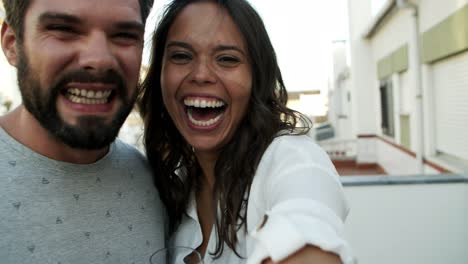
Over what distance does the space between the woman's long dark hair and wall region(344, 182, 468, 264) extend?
1.99 meters

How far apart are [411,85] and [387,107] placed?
290 centimetres

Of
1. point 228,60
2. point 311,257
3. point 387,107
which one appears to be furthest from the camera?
point 387,107

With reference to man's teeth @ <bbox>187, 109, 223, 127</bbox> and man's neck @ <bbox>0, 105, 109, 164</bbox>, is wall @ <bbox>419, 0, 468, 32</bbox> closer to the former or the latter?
man's teeth @ <bbox>187, 109, 223, 127</bbox>

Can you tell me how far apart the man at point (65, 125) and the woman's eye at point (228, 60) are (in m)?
0.31

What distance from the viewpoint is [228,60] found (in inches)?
61.1

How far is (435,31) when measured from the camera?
18.4ft

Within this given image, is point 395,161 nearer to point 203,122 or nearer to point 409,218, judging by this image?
point 409,218

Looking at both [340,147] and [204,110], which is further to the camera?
[340,147]

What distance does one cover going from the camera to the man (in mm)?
1212

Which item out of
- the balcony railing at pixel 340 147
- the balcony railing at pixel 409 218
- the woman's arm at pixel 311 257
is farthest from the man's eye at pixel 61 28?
the balcony railing at pixel 340 147

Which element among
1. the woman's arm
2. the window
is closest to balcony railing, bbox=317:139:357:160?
the window

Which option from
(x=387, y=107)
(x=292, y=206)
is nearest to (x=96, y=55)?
(x=292, y=206)

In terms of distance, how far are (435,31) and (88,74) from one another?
555 cm

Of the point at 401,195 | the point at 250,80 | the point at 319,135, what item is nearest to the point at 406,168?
the point at 401,195
